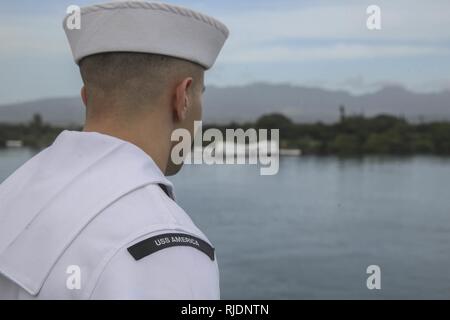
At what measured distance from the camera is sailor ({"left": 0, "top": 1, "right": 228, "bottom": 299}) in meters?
1.03

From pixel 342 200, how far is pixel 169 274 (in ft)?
104

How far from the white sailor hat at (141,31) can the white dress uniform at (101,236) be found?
25 centimetres

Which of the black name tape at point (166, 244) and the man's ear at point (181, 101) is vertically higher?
the man's ear at point (181, 101)

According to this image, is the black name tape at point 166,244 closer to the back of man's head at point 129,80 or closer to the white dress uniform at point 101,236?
the white dress uniform at point 101,236

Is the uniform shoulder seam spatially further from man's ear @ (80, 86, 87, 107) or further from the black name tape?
man's ear @ (80, 86, 87, 107)

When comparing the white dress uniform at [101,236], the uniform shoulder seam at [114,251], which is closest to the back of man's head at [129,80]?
the white dress uniform at [101,236]

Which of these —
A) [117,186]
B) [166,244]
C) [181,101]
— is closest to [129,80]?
[181,101]

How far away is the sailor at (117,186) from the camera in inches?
40.6

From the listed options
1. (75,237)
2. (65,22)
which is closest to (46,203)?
(75,237)

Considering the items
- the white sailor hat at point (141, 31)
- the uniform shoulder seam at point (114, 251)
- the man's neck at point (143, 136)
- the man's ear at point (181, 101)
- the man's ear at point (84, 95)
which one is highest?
the white sailor hat at point (141, 31)

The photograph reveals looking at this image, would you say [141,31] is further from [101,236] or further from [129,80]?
[101,236]

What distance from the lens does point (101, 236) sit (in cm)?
103

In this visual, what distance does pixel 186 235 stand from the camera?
3.57 feet

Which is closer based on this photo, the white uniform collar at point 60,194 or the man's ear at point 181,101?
the white uniform collar at point 60,194
